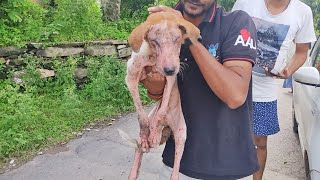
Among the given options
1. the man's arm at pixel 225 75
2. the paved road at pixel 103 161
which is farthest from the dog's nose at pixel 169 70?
the paved road at pixel 103 161

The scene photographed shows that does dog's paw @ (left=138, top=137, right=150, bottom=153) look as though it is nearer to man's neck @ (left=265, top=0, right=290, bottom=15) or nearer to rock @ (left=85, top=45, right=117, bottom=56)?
man's neck @ (left=265, top=0, right=290, bottom=15)

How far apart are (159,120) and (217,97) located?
30 cm

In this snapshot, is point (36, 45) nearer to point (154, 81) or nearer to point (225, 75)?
point (154, 81)

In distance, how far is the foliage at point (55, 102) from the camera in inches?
190

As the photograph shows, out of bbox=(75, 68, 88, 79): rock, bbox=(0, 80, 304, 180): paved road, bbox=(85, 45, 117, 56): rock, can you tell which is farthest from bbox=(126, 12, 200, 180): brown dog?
bbox=(85, 45, 117, 56): rock

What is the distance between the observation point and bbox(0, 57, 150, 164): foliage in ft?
15.9

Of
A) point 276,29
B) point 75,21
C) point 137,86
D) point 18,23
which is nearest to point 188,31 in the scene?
point 137,86

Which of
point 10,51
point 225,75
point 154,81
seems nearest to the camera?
point 225,75

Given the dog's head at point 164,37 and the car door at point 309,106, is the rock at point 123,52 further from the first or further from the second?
the dog's head at point 164,37

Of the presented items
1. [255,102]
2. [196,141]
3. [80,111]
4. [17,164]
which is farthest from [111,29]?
[196,141]

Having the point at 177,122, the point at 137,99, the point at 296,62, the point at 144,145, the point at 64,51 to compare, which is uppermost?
the point at 137,99

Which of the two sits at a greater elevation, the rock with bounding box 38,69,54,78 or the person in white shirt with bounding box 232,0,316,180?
the person in white shirt with bounding box 232,0,316,180

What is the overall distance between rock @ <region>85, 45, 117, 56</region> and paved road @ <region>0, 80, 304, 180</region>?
1660 millimetres

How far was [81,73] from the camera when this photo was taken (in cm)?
669
